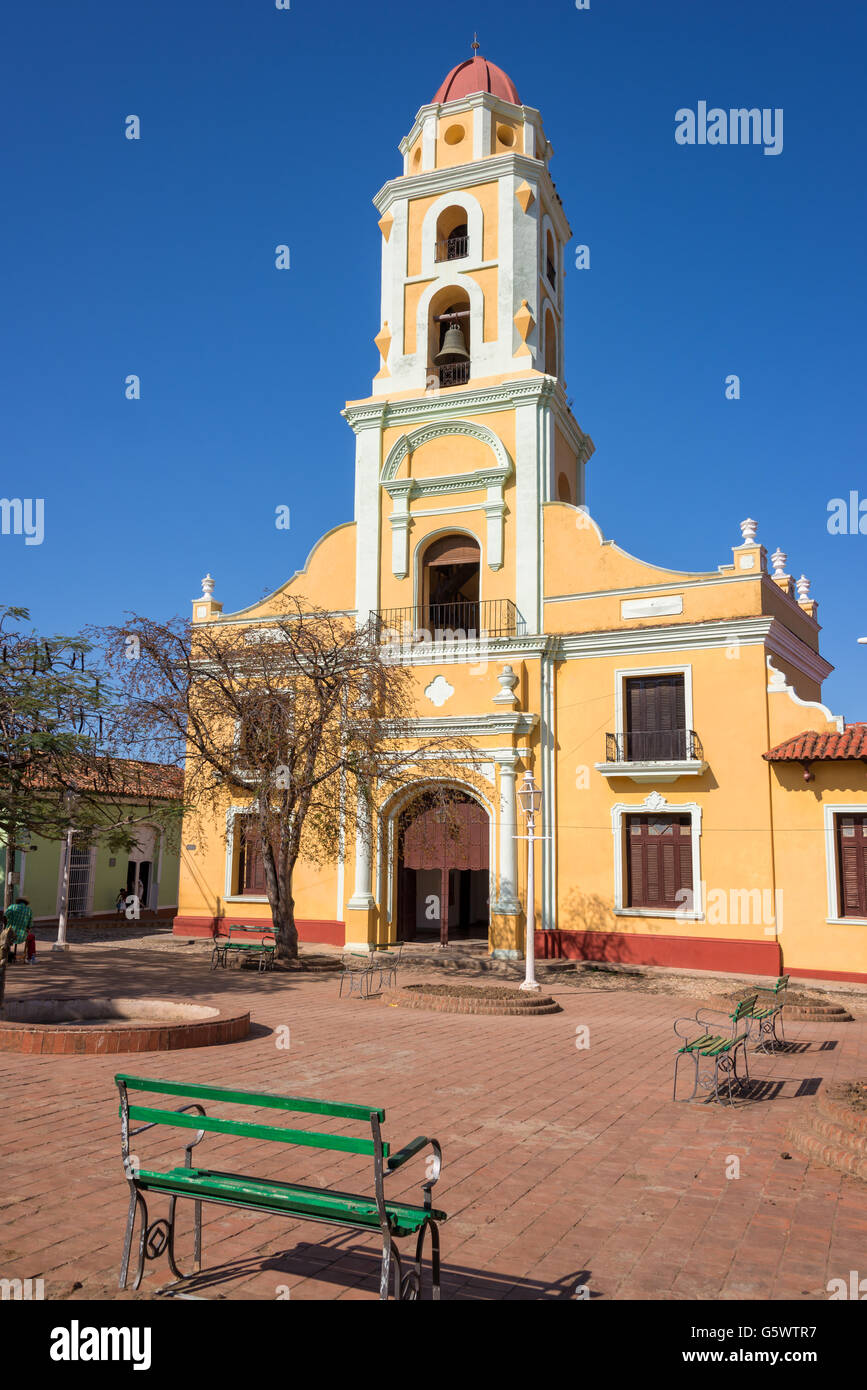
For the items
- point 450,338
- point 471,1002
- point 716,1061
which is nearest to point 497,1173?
point 716,1061

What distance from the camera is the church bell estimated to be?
22656 mm

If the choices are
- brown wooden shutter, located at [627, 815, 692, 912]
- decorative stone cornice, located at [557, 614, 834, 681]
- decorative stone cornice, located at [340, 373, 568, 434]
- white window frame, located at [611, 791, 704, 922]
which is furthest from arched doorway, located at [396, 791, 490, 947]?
decorative stone cornice, located at [340, 373, 568, 434]

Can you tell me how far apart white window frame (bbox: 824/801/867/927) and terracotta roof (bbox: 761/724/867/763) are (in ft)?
3.30

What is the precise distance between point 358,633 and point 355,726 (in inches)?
74.1

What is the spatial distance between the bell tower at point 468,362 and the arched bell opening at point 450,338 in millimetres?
42

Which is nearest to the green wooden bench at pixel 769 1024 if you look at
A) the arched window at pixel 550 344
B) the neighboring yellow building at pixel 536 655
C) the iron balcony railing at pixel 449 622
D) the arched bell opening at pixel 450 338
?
the neighboring yellow building at pixel 536 655

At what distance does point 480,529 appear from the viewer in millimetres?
21719

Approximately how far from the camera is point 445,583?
23.5 meters

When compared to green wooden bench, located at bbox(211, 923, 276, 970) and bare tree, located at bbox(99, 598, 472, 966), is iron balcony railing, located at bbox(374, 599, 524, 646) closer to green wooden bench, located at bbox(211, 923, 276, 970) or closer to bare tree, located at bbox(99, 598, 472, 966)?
bare tree, located at bbox(99, 598, 472, 966)

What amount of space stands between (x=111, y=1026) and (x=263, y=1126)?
5.66 metres

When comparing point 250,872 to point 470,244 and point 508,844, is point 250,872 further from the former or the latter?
point 470,244

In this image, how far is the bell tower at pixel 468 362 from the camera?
21438 mm

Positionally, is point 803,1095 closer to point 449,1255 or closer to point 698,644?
point 449,1255

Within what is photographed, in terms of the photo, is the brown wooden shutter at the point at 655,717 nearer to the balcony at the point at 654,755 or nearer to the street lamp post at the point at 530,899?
the balcony at the point at 654,755
